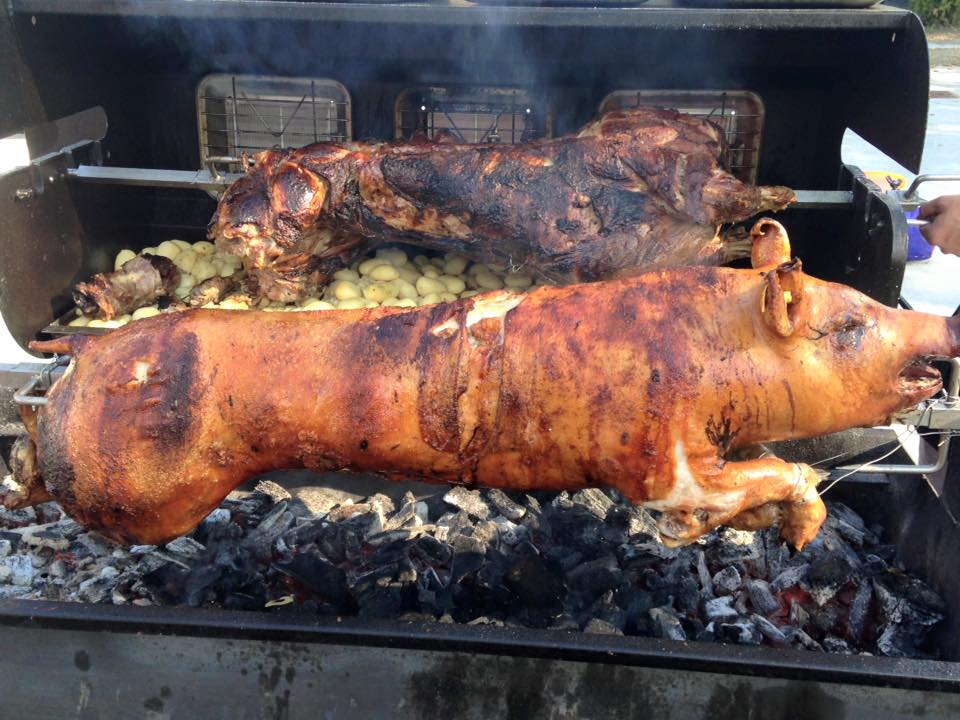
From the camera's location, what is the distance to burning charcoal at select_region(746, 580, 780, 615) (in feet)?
8.91

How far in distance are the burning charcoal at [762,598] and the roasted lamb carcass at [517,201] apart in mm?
1115

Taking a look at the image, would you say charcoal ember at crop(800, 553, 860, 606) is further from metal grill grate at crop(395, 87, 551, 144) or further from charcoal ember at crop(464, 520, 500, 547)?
metal grill grate at crop(395, 87, 551, 144)

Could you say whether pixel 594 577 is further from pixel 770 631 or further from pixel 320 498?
pixel 320 498

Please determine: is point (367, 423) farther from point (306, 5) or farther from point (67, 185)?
point (67, 185)

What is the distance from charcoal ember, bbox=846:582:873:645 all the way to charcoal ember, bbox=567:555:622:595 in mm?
764

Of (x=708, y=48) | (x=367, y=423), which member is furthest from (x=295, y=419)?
(x=708, y=48)

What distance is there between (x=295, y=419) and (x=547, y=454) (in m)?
0.58

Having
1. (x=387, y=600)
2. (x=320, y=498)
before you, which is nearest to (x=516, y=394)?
(x=387, y=600)

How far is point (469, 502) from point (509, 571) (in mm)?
529

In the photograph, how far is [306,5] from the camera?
2418mm

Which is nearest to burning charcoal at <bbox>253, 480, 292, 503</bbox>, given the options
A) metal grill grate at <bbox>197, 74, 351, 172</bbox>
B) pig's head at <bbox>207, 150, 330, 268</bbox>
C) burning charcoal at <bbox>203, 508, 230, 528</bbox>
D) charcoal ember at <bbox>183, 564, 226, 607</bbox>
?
burning charcoal at <bbox>203, 508, 230, 528</bbox>

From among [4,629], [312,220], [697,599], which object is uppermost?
[312,220]

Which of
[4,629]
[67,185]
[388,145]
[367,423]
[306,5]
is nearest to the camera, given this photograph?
[367,423]

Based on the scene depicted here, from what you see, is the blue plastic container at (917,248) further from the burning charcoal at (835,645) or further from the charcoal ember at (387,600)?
the charcoal ember at (387,600)
